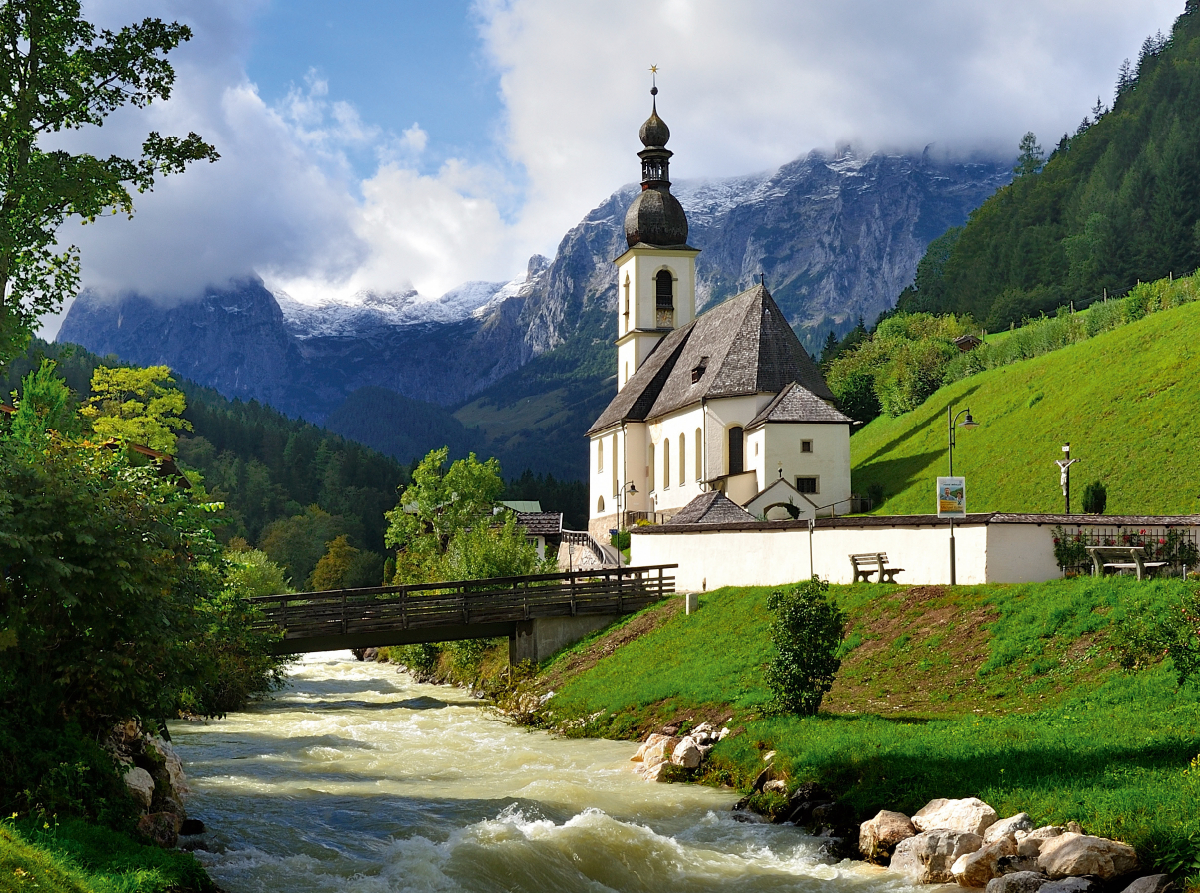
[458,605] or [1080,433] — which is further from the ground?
[1080,433]

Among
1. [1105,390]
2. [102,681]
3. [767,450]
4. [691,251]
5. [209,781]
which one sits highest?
[691,251]

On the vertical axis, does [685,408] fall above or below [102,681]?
above

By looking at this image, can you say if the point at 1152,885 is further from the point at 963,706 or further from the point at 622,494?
the point at 622,494

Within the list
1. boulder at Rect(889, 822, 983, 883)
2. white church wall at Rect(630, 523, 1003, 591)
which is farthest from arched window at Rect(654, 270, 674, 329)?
boulder at Rect(889, 822, 983, 883)

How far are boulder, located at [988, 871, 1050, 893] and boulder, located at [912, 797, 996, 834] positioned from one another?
117cm

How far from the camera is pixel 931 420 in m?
64.4

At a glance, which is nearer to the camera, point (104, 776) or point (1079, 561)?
point (104, 776)

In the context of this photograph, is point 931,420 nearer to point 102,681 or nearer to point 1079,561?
point 1079,561

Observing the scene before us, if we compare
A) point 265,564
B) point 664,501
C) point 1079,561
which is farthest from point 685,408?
point 1079,561

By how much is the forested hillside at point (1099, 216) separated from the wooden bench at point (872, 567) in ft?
264

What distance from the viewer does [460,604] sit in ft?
113

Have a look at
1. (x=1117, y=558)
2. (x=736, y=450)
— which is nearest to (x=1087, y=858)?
(x=1117, y=558)

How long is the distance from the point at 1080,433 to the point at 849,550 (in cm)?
2305

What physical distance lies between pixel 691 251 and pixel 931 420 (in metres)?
18.2
